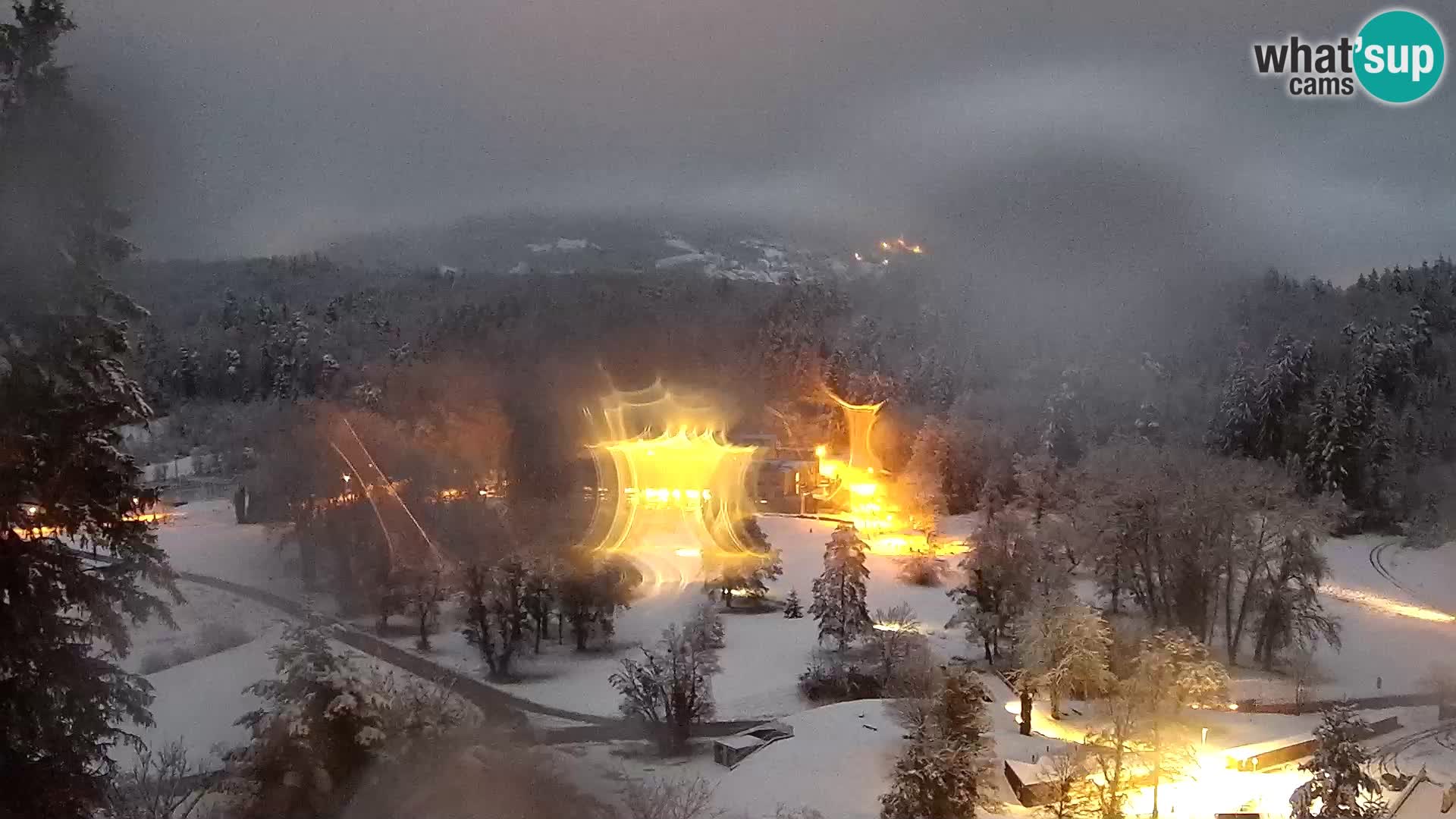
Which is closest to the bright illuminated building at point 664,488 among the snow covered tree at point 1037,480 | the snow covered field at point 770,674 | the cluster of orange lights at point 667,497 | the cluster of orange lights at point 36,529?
the cluster of orange lights at point 667,497

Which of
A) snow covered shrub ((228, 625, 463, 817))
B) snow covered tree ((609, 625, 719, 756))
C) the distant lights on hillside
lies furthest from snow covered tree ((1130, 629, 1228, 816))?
snow covered shrub ((228, 625, 463, 817))

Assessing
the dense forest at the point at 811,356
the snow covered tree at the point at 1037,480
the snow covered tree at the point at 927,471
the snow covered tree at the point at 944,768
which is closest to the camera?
the snow covered tree at the point at 944,768

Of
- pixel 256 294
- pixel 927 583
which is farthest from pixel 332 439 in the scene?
pixel 927 583

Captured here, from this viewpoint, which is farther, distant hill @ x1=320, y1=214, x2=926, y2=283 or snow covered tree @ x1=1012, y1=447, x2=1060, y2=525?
snow covered tree @ x1=1012, y1=447, x2=1060, y2=525

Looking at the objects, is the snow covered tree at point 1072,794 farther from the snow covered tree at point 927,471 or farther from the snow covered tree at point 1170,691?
the snow covered tree at point 927,471

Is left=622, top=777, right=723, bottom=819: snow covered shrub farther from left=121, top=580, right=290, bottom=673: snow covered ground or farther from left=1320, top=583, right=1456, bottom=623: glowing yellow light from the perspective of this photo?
left=1320, top=583, right=1456, bottom=623: glowing yellow light

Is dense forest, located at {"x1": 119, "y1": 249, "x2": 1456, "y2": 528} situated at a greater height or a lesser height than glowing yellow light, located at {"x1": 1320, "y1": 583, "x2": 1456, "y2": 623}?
greater

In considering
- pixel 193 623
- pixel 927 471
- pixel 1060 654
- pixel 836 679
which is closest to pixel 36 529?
pixel 193 623

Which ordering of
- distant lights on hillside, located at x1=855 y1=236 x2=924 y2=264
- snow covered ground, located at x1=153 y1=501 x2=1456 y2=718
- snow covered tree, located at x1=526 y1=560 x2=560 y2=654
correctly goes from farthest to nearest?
1. distant lights on hillside, located at x1=855 y1=236 x2=924 y2=264
2. snow covered tree, located at x1=526 y1=560 x2=560 y2=654
3. snow covered ground, located at x1=153 y1=501 x2=1456 y2=718
